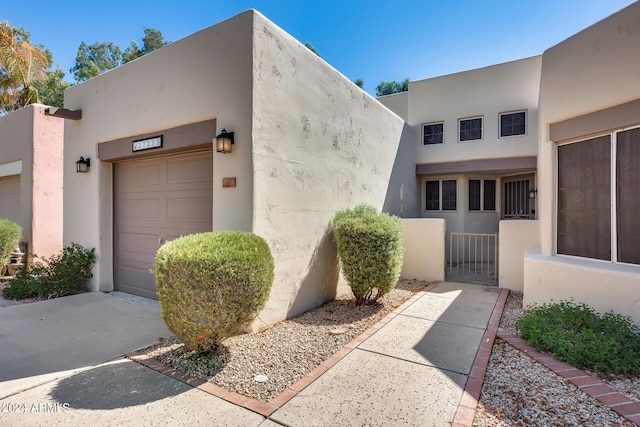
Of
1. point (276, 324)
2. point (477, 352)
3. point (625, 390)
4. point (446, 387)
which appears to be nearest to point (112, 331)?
point (276, 324)

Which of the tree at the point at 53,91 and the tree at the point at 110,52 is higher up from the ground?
the tree at the point at 110,52

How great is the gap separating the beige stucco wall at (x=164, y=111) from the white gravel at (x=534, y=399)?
3.49m

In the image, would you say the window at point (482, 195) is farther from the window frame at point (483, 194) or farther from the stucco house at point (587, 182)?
the stucco house at point (587, 182)

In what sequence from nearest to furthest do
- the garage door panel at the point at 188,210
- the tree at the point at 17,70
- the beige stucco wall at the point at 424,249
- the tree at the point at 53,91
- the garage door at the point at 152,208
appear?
1. the garage door panel at the point at 188,210
2. the garage door at the point at 152,208
3. the beige stucco wall at the point at 424,249
4. the tree at the point at 17,70
5. the tree at the point at 53,91

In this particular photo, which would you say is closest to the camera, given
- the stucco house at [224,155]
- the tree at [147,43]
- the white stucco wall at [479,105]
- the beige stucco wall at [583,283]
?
the beige stucco wall at [583,283]

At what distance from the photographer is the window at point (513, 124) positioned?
10.4 metres

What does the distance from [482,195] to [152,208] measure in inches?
436

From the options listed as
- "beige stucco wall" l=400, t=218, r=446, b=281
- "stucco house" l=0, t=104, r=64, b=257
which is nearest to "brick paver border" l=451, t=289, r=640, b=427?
"beige stucco wall" l=400, t=218, r=446, b=281

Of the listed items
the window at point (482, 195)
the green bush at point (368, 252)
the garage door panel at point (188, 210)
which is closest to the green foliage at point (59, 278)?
the garage door panel at point (188, 210)

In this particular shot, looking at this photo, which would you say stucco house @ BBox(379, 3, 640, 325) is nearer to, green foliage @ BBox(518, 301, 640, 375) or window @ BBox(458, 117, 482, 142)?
green foliage @ BBox(518, 301, 640, 375)

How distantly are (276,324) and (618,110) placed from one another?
603cm

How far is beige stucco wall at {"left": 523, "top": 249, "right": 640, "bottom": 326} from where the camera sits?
4543 millimetres

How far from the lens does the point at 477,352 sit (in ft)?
14.0

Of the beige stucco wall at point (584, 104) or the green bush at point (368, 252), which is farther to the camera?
the green bush at point (368, 252)
